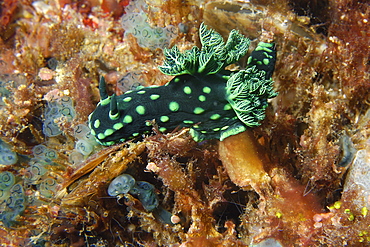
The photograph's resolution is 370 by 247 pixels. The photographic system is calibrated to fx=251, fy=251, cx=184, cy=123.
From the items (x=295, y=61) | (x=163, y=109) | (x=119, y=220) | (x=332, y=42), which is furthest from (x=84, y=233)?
(x=332, y=42)

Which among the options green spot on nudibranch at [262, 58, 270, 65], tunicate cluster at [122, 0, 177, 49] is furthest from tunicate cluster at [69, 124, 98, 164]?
green spot on nudibranch at [262, 58, 270, 65]

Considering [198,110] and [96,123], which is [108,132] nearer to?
[96,123]

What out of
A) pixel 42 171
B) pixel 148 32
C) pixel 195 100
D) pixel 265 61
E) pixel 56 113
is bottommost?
pixel 42 171

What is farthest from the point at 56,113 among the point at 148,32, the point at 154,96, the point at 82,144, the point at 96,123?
the point at 148,32

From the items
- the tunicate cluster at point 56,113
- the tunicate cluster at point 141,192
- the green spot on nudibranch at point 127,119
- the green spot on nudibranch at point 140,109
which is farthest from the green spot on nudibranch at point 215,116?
the tunicate cluster at point 56,113

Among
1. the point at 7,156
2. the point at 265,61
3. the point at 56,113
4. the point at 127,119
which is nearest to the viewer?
the point at 127,119

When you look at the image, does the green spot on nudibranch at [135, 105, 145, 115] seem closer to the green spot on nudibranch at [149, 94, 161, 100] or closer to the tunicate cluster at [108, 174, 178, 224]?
the green spot on nudibranch at [149, 94, 161, 100]

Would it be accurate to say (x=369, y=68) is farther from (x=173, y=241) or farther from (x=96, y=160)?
(x=96, y=160)
